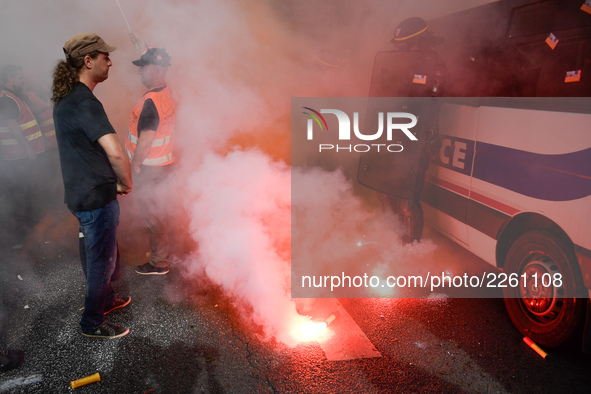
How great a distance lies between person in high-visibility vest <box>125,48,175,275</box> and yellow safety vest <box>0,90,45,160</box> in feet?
6.78

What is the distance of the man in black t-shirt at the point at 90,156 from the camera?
94.6 inches

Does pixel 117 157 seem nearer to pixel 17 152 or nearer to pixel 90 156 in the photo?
pixel 90 156

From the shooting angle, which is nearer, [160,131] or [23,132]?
[160,131]

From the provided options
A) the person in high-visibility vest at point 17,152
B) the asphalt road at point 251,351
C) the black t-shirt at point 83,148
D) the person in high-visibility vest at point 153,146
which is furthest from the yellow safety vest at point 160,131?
the person in high-visibility vest at point 17,152

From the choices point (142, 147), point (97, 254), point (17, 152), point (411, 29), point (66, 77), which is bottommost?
point (97, 254)

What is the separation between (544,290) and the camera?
2750 millimetres

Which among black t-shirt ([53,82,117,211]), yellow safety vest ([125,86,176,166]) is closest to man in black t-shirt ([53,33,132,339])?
black t-shirt ([53,82,117,211])

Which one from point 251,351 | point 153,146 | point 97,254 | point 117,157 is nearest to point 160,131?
point 153,146

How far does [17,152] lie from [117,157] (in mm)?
3191

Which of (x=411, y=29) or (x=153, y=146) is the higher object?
(x=411, y=29)

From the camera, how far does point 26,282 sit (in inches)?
143

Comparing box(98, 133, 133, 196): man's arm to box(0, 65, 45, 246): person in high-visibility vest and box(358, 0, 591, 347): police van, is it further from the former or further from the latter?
box(0, 65, 45, 246): person in high-visibility vest

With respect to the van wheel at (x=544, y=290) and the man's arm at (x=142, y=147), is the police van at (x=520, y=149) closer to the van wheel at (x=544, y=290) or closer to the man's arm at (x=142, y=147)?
the van wheel at (x=544, y=290)

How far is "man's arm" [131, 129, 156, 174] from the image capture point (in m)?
3.38
